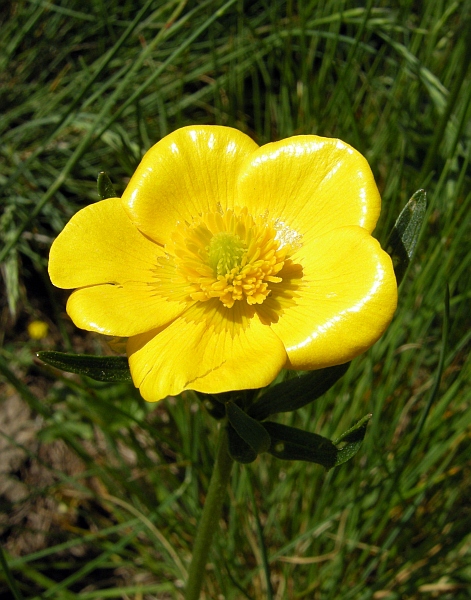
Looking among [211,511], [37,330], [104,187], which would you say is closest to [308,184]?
[104,187]

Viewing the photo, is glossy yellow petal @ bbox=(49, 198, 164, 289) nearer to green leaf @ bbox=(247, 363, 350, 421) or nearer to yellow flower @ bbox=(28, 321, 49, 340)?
green leaf @ bbox=(247, 363, 350, 421)

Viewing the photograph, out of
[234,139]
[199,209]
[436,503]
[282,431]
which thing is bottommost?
[436,503]

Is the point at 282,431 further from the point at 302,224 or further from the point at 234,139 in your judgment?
the point at 234,139

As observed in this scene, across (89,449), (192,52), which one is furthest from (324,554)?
(192,52)

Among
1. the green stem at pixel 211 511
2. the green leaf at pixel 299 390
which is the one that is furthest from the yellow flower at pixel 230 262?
the green stem at pixel 211 511

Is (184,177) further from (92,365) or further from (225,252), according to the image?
(92,365)

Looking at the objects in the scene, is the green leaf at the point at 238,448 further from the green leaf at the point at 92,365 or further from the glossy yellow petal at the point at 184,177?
the glossy yellow petal at the point at 184,177
